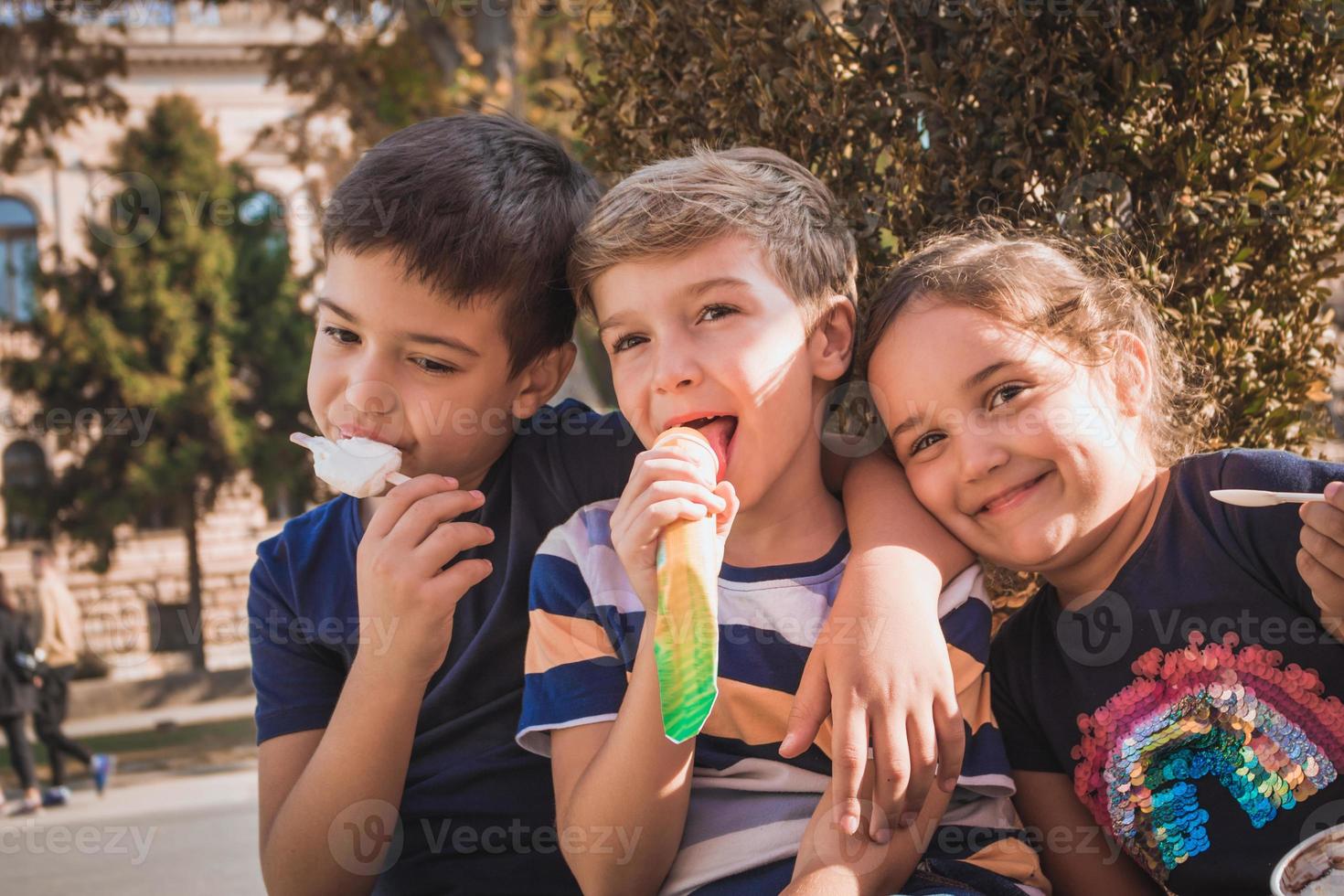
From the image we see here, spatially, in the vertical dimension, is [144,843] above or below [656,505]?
below

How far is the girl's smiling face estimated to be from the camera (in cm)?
203

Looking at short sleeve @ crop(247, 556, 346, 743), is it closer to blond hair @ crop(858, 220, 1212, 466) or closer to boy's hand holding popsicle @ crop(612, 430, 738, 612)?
boy's hand holding popsicle @ crop(612, 430, 738, 612)

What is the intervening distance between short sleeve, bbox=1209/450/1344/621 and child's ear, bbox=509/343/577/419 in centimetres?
134

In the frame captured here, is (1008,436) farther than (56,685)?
No

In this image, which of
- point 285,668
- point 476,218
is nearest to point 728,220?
point 476,218

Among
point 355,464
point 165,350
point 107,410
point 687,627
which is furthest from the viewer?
point 165,350

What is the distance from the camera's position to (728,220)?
6.88 ft

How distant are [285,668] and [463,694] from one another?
1.21 ft

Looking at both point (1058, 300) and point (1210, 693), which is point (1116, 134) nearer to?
point (1058, 300)

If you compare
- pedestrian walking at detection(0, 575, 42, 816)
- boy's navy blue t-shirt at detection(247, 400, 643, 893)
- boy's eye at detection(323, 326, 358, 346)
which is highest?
boy's eye at detection(323, 326, 358, 346)

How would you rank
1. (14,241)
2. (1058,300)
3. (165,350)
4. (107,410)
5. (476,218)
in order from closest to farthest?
(1058,300), (476,218), (107,410), (165,350), (14,241)

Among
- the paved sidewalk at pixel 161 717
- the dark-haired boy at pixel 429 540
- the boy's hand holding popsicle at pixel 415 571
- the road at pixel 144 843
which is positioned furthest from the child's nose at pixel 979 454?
the paved sidewalk at pixel 161 717

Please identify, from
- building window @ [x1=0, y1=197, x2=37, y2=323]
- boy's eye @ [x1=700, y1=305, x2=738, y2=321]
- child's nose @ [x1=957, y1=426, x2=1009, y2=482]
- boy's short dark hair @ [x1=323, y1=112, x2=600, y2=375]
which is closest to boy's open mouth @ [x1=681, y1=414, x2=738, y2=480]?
boy's eye @ [x1=700, y1=305, x2=738, y2=321]

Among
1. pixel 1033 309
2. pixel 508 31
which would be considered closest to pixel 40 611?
pixel 508 31
